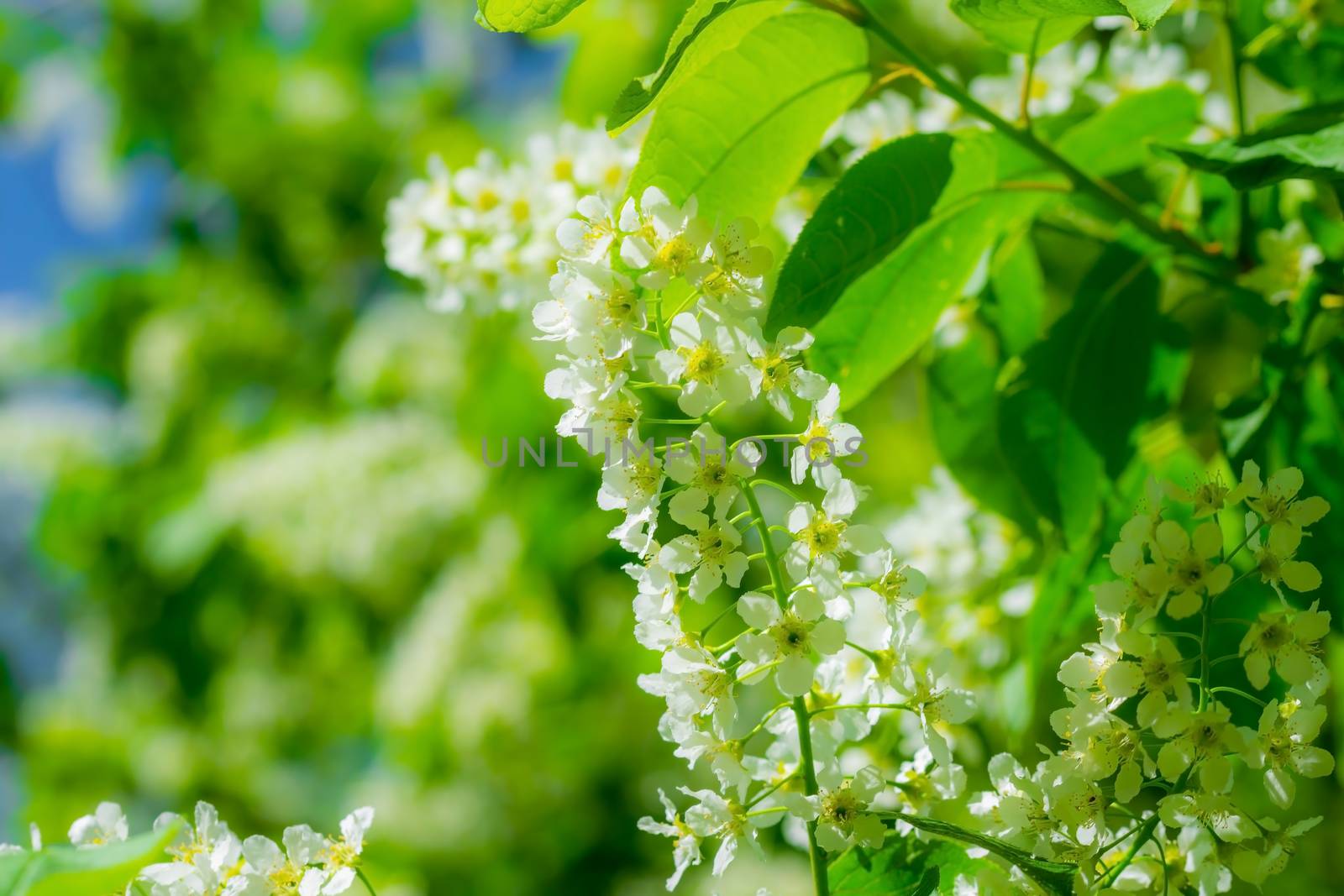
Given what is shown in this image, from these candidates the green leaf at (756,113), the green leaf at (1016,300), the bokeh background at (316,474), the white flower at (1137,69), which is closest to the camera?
the green leaf at (756,113)

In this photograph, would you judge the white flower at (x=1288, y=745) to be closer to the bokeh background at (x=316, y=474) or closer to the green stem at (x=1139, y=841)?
the green stem at (x=1139, y=841)

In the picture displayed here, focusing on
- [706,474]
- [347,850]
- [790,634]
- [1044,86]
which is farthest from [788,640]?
[1044,86]

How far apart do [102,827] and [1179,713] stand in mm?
691

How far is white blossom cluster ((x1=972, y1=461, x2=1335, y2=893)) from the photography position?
66 cm

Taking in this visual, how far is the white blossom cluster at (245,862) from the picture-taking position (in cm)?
74

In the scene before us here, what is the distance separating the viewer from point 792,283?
0.86 metres

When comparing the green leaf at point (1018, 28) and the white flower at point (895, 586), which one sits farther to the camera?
the green leaf at point (1018, 28)

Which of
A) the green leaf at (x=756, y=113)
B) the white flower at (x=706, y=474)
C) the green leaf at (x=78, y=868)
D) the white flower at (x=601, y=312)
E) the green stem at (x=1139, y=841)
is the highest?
the green leaf at (x=756, y=113)

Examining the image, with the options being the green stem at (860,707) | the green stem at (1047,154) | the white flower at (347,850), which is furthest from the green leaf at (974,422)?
the white flower at (347,850)

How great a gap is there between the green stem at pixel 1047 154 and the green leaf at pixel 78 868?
0.72 m

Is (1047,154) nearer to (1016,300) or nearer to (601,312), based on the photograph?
(1016,300)

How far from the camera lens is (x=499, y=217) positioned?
4.26 ft

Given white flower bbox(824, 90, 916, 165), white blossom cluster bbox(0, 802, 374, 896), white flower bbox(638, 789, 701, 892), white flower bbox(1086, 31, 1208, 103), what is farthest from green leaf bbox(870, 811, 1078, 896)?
white flower bbox(1086, 31, 1208, 103)

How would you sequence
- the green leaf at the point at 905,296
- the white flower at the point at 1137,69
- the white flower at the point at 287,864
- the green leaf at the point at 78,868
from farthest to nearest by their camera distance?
the white flower at the point at 1137,69 < the green leaf at the point at 905,296 < the white flower at the point at 287,864 < the green leaf at the point at 78,868
